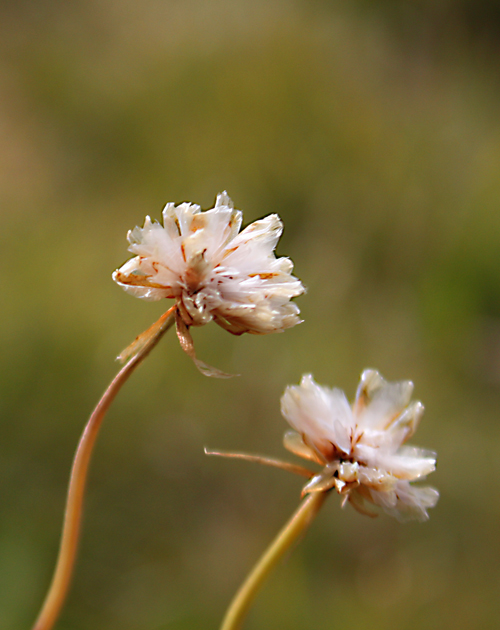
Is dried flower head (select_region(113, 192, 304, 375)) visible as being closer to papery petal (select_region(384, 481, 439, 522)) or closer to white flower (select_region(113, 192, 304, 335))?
white flower (select_region(113, 192, 304, 335))

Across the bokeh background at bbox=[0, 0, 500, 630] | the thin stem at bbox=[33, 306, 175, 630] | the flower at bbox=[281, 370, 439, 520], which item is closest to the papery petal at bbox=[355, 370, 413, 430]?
the flower at bbox=[281, 370, 439, 520]

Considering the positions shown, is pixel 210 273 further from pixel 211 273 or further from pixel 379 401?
pixel 379 401

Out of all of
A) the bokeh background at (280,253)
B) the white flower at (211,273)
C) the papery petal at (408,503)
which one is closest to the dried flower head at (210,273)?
the white flower at (211,273)

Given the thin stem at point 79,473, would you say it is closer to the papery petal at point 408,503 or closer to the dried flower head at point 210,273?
the dried flower head at point 210,273

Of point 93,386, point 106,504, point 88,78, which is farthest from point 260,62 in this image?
point 106,504

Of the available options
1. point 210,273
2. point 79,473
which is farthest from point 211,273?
point 79,473
